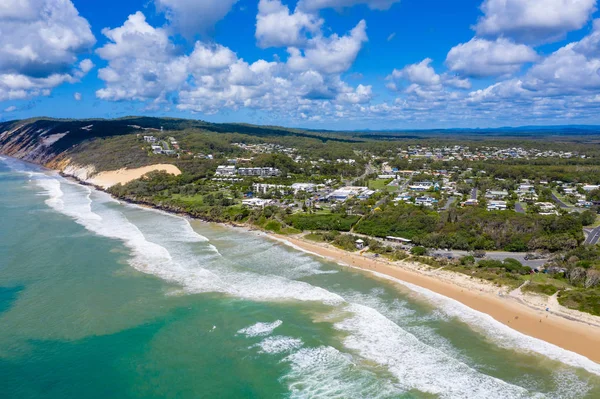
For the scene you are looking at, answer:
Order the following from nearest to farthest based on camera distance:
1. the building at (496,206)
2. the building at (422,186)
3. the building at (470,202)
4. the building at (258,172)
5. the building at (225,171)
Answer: the building at (496,206)
the building at (470,202)
the building at (422,186)
the building at (225,171)
the building at (258,172)

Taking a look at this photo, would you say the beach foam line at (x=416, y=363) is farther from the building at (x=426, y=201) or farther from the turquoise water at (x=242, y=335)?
the building at (x=426, y=201)

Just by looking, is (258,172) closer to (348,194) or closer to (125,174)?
(125,174)

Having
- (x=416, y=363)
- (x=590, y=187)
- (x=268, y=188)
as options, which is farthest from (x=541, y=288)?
(x=590, y=187)

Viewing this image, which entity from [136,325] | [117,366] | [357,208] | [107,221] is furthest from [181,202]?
[117,366]

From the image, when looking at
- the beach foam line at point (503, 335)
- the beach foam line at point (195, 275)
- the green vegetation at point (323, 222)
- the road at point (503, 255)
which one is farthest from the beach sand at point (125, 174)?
the beach foam line at point (503, 335)

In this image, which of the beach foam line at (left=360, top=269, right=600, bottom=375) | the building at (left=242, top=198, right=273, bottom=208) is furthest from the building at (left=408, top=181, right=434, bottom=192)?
the beach foam line at (left=360, top=269, right=600, bottom=375)

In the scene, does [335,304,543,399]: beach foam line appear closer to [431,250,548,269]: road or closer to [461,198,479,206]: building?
[431,250,548,269]: road

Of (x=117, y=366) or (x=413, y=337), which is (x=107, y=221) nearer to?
(x=117, y=366)
